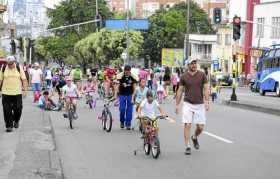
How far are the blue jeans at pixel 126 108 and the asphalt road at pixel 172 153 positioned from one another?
368 mm

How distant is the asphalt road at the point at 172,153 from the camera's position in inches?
445

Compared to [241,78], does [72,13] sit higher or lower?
higher

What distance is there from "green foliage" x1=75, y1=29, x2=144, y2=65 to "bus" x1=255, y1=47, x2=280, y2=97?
116 ft

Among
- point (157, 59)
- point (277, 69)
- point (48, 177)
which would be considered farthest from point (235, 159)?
point (157, 59)

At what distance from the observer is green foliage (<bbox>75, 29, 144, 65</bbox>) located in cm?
8706

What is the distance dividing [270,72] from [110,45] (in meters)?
39.7

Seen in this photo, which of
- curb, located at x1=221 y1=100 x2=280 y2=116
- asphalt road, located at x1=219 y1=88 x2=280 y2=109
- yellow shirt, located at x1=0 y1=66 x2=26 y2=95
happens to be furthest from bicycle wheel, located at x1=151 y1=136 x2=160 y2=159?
asphalt road, located at x1=219 y1=88 x2=280 y2=109

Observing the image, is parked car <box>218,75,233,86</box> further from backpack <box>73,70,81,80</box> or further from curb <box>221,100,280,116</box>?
backpack <box>73,70,81,80</box>

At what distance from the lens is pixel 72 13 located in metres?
105

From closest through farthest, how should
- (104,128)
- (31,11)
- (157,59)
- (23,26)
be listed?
(104,128) < (157,59) < (31,11) < (23,26)

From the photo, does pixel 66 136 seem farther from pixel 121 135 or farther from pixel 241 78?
pixel 241 78

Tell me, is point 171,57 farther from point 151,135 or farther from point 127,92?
point 151,135

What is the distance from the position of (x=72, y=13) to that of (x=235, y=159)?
93.2 m

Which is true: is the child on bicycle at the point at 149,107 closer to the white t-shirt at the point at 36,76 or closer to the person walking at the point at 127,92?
the person walking at the point at 127,92
